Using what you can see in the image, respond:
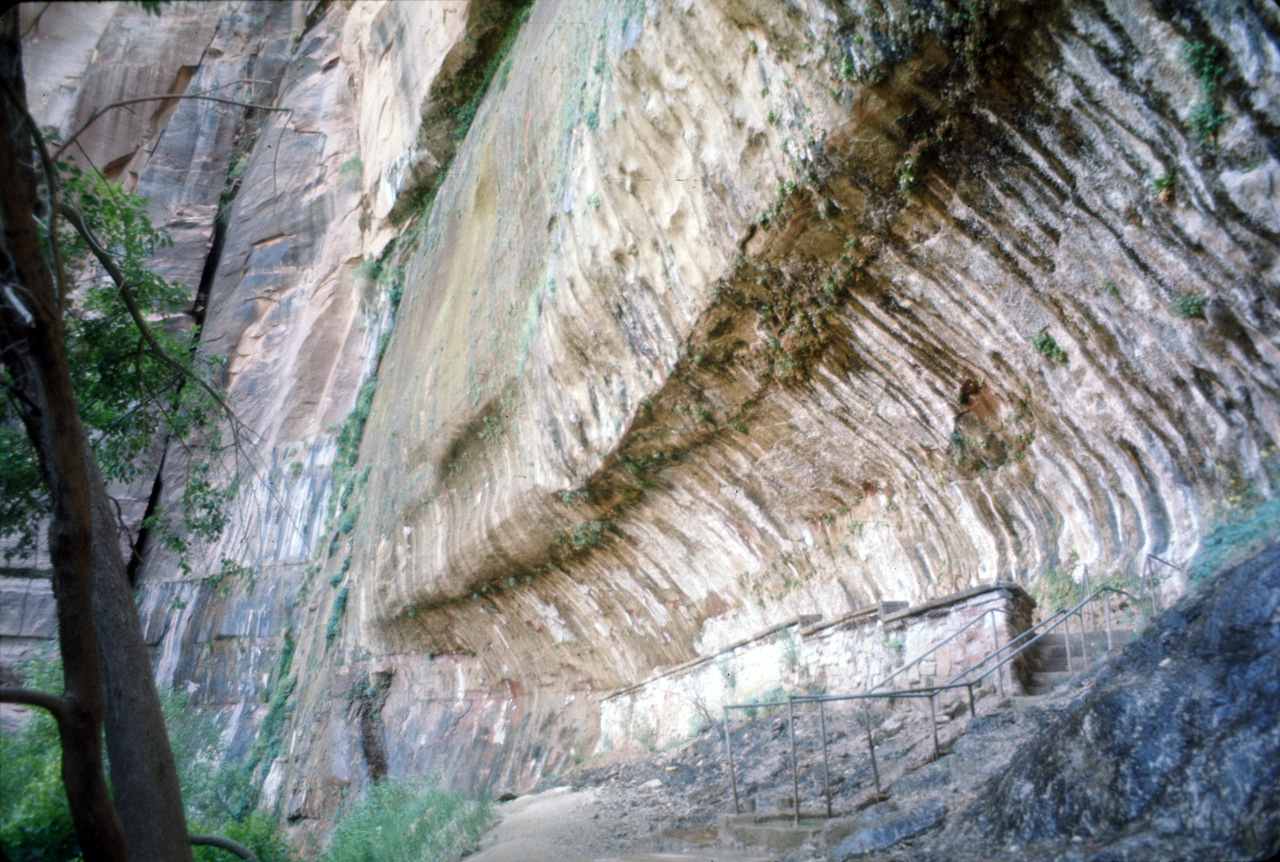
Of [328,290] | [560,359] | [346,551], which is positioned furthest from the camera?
[328,290]

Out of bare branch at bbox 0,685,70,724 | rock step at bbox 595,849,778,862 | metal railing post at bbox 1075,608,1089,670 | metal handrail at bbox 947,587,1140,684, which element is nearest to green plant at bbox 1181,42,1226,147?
metal handrail at bbox 947,587,1140,684

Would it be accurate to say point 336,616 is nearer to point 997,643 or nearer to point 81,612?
point 81,612

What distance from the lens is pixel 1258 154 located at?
4234 millimetres

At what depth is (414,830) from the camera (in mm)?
8766

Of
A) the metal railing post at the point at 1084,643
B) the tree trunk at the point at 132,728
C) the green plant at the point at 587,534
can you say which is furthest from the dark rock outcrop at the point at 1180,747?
the green plant at the point at 587,534

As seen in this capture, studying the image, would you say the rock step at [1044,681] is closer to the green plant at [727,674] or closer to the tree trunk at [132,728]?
the green plant at [727,674]

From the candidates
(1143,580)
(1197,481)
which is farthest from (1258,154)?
(1143,580)

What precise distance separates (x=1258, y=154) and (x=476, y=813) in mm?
8703

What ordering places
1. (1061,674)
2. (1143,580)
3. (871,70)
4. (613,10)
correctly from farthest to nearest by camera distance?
(613,10), (1061,674), (1143,580), (871,70)

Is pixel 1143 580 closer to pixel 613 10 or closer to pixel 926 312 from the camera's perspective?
pixel 926 312

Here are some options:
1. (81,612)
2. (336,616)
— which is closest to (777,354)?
(81,612)

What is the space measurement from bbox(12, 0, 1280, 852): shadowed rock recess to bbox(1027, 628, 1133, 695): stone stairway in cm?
59

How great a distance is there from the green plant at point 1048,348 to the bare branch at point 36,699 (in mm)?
6143

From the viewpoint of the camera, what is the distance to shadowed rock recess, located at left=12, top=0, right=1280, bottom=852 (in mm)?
4777
